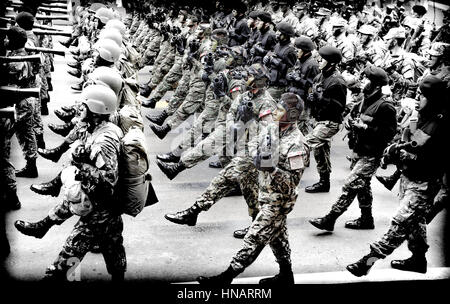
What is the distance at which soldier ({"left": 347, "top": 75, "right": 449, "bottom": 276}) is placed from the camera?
18.4 feet

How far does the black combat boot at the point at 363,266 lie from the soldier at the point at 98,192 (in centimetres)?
250

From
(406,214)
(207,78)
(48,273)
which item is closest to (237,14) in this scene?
(207,78)

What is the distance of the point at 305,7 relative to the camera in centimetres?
1791

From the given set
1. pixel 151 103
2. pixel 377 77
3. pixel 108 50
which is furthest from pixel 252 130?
pixel 151 103

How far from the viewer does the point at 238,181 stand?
6.74 m

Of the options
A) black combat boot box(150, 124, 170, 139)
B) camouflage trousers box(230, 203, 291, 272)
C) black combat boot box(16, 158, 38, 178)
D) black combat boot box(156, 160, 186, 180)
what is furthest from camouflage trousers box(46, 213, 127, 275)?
black combat boot box(150, 124, 170, 139)

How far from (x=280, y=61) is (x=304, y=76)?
2.42 feet

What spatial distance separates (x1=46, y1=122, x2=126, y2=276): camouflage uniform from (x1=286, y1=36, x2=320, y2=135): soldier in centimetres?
470

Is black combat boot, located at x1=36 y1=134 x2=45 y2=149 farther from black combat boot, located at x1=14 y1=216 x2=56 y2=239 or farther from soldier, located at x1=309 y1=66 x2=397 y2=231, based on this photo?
soldier, located at x1=309 y1=66 x2=397 y2=231

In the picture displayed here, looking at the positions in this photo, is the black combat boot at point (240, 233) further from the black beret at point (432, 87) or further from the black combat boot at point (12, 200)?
the black combat boot at point (12, 200)

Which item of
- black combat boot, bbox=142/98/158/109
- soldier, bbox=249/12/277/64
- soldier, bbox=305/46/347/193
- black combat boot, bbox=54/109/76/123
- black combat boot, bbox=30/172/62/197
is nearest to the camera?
black combat boot, bbox=30/172/62/197

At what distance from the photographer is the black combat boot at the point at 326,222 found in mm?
7023

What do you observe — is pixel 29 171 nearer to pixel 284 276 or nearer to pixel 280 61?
pixel 280 61
